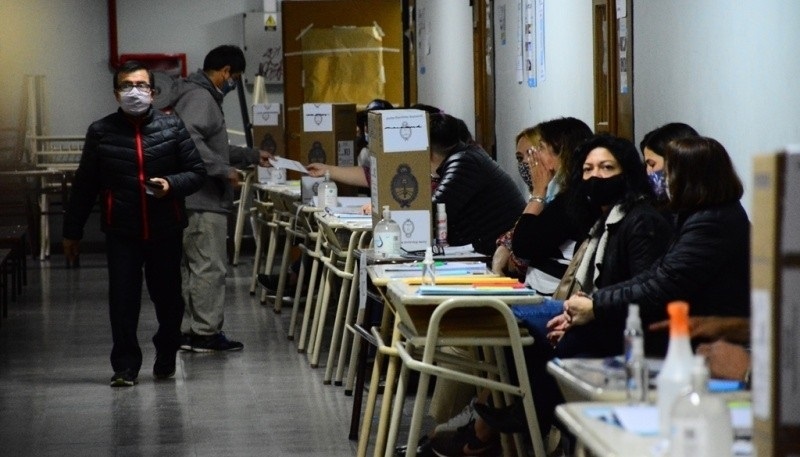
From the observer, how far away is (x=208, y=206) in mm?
7230

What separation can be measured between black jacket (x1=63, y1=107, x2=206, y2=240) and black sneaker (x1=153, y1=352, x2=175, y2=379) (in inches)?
28.4

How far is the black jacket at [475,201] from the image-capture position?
6.04m

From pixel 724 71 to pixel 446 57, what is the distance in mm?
5853

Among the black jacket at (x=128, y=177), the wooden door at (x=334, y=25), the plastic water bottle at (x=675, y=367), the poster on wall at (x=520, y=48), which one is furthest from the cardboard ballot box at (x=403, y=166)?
the wooden door at (x=334, y=25)

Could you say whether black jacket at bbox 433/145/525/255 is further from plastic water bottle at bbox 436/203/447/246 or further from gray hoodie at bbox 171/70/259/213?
gray hoodie at bbox 171/70/259/213

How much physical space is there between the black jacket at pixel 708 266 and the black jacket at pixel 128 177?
3116 millimetres

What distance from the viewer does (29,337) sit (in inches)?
325

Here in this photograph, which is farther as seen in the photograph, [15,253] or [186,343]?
[15,253]

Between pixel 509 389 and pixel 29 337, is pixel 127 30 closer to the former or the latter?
pixel 29 337

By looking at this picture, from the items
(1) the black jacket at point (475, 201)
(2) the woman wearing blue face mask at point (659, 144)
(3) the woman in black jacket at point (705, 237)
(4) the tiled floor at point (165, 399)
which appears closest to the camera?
(3) the woman in black jacket at point (705, 237)

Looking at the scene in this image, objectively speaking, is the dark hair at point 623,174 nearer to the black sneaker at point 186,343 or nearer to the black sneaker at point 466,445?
the black sneaker at point 466,445

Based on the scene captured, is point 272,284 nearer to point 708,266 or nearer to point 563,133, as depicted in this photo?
point 563,133

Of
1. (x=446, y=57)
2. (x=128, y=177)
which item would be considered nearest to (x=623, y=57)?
(x=128, y=177)

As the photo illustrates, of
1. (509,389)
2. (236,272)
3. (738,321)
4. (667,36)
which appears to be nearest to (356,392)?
(509,389)
